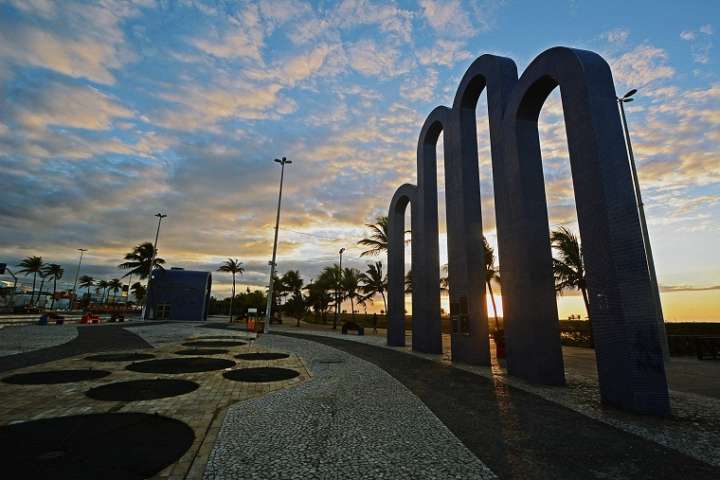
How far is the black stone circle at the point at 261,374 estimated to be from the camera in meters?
8.41

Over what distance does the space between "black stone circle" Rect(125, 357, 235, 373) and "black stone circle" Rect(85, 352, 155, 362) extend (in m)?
0.85

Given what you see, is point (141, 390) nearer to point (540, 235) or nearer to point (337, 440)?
point (337, 440)

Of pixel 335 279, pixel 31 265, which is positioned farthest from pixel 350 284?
pixel 31 265

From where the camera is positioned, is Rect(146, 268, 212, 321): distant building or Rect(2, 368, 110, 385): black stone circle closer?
Rect(2, 368, 110, 385): black stone circle

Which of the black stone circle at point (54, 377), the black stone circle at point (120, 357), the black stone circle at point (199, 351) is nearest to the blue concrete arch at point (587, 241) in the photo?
the black stone circle at point (199, 351)

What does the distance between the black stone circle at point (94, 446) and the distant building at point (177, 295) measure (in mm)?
40207

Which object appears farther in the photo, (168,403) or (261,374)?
(261,374)

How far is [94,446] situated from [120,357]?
8.56 metres

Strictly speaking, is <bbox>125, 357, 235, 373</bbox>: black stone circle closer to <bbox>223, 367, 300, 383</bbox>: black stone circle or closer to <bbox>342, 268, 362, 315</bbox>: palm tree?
<bbox>223, 367, 300, 383</bbox>: black stone circle

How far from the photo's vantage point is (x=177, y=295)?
4122 centimetres

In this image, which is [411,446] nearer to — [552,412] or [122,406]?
[552,412]

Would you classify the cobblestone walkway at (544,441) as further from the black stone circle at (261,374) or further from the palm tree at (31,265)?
the palm tree at (31,265)

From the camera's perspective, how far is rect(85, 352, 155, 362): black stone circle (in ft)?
34.6

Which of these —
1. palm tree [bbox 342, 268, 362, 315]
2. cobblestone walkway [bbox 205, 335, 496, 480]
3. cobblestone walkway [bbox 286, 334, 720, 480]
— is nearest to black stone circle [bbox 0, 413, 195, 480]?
cobblestone walkway [bbox 205, 335, 496, 480]
